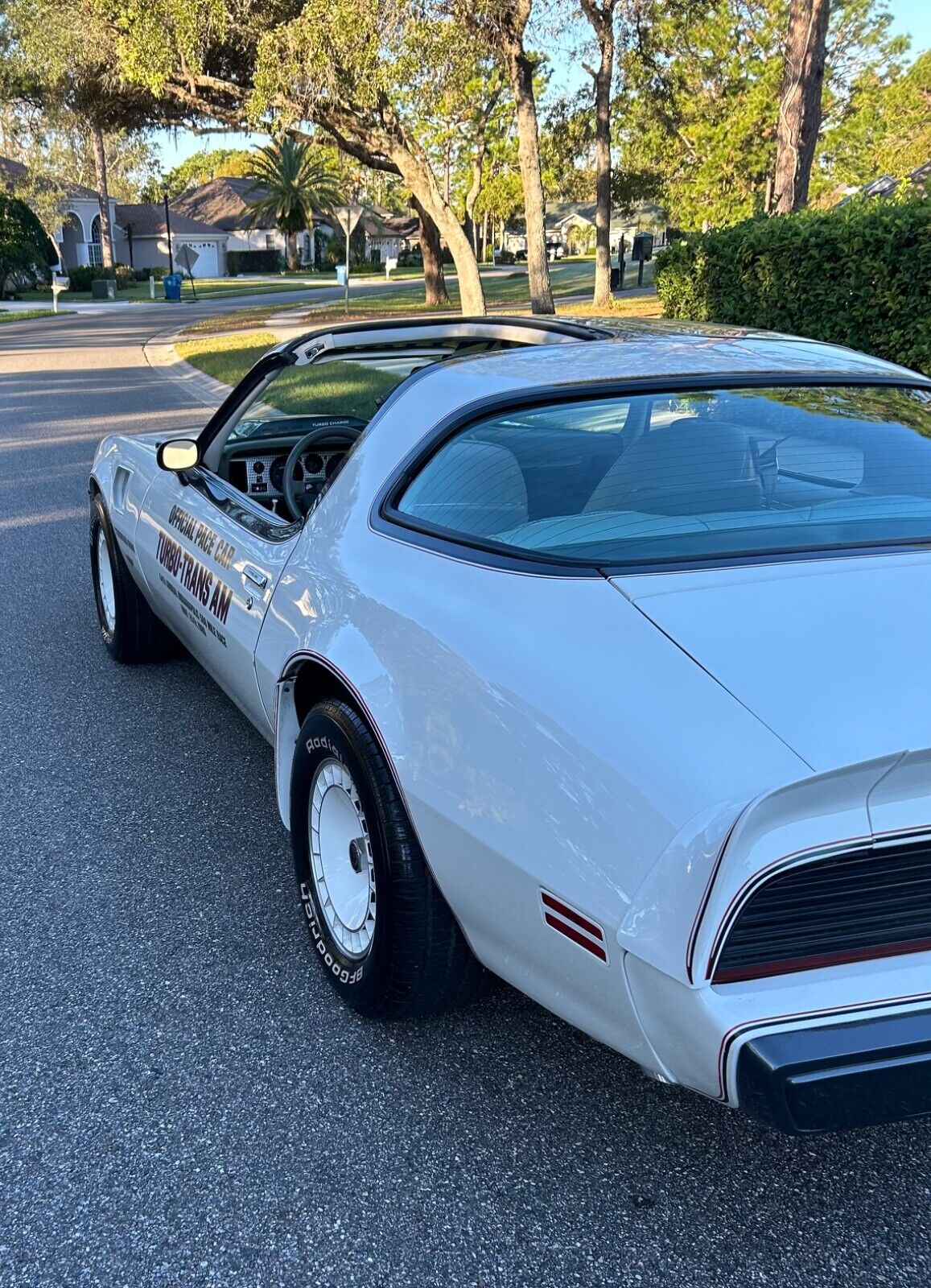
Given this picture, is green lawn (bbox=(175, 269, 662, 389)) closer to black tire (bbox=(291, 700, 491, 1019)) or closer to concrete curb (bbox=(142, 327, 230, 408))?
concrete curb (bbox=(142, 327, 230, 408))

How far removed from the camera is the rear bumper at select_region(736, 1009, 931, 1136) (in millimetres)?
1730

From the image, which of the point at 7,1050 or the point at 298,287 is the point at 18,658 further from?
the point at 298,287

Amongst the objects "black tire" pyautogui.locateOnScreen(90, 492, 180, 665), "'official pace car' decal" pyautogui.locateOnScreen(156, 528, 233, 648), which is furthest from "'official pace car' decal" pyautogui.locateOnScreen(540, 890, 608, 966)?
"black tire" pyautogui.locateOnScreen(90, 492, 180, 665)

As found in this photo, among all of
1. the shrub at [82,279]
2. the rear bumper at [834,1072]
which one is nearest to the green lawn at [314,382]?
the rear bumper at [834,1072]

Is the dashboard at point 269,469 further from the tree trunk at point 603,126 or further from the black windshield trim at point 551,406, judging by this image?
the tree trunk at point 603,126

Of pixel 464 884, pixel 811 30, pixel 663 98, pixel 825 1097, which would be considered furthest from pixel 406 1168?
pixel 663 98

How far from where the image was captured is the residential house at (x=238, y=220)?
273ft

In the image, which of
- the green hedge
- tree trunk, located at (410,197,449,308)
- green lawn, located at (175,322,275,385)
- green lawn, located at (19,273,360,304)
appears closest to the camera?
the green hedge

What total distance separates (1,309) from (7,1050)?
141 ft

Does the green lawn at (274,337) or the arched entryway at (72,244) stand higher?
the arched entryway at (72,244)

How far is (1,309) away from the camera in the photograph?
40938 millimetres

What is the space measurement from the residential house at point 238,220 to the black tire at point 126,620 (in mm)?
80993

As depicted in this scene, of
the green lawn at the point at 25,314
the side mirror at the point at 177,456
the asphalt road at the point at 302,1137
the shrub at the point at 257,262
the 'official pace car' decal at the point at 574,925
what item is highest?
the shrub at the point at 257,262

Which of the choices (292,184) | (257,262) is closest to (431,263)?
(292,184)
